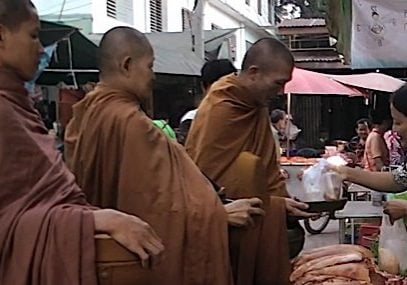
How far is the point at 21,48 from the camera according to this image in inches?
82.0

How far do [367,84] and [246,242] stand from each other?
11264 mm

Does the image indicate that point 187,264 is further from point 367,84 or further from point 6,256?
point 367,84

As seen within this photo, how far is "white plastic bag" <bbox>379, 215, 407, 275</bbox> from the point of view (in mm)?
3270

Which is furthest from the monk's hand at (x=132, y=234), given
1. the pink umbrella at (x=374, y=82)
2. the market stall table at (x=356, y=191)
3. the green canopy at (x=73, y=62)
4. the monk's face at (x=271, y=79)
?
the pink umbrella at (x=374, y=82)

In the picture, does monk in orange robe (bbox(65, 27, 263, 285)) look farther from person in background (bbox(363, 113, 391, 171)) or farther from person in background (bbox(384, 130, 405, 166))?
person in background (bbox(363, 113, 391, 171))

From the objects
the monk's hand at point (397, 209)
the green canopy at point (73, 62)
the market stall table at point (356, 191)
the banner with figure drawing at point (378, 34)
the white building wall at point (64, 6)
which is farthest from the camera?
the white building wall at point (64, 6)

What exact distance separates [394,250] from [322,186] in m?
0.39

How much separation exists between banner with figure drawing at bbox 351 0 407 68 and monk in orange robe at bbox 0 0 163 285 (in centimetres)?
337

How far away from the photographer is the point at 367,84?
1373 cm

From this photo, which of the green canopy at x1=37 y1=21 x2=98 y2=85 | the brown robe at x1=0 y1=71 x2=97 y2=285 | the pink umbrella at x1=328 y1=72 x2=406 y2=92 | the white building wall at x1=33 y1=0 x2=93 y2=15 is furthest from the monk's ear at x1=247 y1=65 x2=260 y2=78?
the pink umbrella at x1=328 y1=72 x2=406 y2=92

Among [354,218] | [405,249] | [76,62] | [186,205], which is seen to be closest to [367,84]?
[76,62]

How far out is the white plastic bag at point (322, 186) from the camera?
333 centimetres

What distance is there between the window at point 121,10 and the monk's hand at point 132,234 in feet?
35.8

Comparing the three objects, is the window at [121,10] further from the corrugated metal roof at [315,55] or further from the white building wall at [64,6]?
the corrugated metal roof at [315,55]
